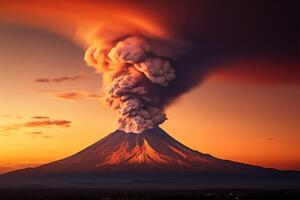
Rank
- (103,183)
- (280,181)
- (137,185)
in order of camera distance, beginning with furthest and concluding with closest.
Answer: (280,181), (137,185), (103,183)

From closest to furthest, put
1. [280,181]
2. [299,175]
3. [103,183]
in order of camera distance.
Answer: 1. [103,183]
2. [280,181]
3. [299,175]

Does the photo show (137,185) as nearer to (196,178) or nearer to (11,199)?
(196,178)

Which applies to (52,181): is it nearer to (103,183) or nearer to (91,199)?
(103,183)

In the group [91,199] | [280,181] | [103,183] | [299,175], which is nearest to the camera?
[91,199]

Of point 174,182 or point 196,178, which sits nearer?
point 196,178

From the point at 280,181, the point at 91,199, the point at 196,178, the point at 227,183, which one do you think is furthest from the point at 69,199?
the point at 280,181

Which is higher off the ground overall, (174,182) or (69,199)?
(174,182)

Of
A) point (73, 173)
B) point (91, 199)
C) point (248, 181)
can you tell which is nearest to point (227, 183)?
point (248, 181)

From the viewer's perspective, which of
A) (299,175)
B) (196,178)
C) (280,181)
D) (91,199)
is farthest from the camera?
(299,175)

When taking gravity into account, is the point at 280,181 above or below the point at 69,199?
above
